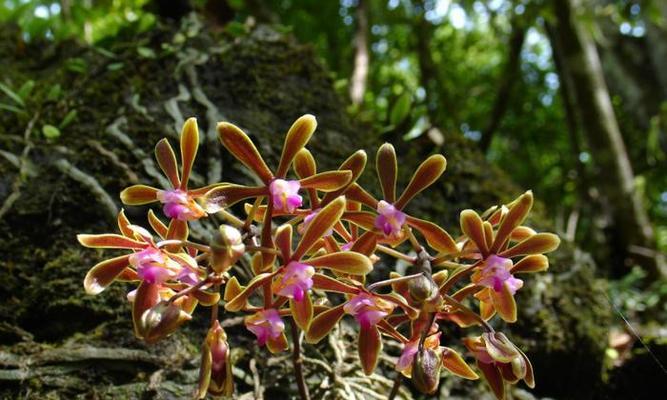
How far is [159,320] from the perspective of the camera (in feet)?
2.45

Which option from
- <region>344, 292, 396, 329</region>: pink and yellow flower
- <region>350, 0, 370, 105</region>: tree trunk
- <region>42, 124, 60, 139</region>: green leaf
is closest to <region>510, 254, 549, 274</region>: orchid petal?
<region>344, 292, 396, 329</region>: pink and yellow flower

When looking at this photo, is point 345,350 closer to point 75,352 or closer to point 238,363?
point 238,363

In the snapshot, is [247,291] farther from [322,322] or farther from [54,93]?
[54,93]

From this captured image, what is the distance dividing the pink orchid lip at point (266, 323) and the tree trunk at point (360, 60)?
198cm

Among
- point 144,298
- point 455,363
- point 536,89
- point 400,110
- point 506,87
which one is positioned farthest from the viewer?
point 536,89

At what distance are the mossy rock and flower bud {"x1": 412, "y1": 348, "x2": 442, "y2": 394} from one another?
1.90ft

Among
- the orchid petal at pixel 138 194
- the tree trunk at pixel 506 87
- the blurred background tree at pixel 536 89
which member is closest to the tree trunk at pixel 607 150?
the blurred background tree at pixel 536 89

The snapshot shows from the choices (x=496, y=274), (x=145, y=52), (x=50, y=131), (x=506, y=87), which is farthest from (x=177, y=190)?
(x=506, y=87)

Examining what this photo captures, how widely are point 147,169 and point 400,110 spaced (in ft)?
2.94

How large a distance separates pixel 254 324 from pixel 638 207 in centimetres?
246

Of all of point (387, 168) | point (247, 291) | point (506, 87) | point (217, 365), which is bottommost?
point (506, 87)

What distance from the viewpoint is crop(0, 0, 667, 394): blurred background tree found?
2264 millimetres

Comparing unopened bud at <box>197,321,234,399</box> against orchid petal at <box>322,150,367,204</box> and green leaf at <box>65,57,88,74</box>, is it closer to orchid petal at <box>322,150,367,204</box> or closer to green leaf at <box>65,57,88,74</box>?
orchid petal at <box>322,150,367,204</box>

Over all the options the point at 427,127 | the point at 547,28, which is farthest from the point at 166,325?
the point at 547,28
